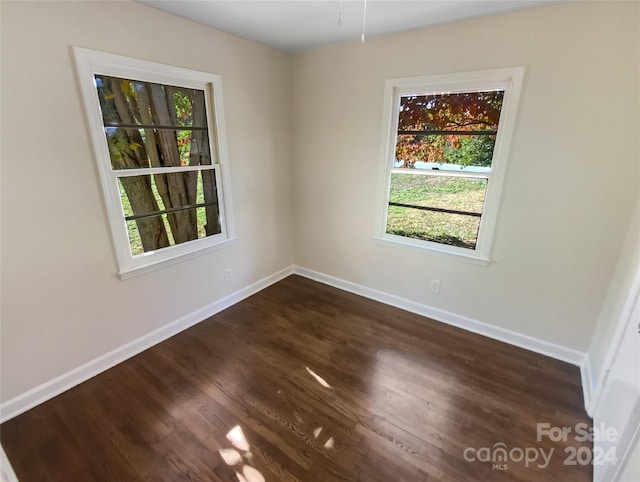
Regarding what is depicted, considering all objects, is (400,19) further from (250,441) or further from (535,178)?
(250,441)

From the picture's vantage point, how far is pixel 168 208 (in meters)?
2.37

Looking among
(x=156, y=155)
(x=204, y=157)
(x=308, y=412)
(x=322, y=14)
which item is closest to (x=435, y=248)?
(x=308, y=412)

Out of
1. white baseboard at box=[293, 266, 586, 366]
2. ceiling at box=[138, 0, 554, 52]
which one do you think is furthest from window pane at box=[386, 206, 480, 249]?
ceiling at box=[138, 0, 554, 52]

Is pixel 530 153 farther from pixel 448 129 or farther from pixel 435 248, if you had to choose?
pixel 435 248

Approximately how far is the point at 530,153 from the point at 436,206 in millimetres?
769

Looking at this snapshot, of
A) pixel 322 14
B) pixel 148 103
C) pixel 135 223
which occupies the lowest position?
pixel 135 223

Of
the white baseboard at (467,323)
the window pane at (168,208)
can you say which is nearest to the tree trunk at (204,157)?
the window pane at (168,208)

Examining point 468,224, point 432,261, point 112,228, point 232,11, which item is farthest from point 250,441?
point 232,11

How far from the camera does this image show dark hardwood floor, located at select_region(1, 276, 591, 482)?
59.7 inches

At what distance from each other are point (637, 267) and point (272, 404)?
2.19 meters

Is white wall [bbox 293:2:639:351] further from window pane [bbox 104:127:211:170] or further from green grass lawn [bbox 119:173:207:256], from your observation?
green grass lawn [bbox 119:173:207:256]

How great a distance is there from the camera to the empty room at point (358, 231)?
1.59 meters

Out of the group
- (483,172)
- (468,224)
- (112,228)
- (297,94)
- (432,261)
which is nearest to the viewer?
(112,228)

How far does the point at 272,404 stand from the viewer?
188 cm
